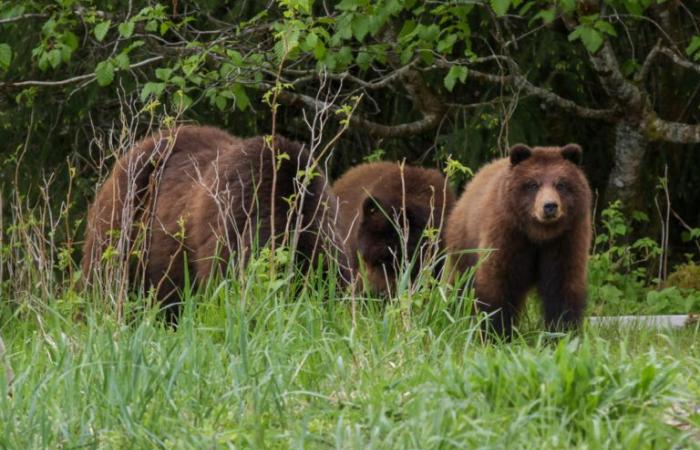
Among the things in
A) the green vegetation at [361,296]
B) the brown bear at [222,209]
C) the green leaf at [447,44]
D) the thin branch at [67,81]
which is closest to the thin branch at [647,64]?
the green vegetation at [361,296]

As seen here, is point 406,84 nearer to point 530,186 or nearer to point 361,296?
point 530,186

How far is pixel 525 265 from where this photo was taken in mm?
8539

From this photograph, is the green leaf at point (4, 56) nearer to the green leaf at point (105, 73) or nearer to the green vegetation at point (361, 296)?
the green vegetation at point (361, 296)

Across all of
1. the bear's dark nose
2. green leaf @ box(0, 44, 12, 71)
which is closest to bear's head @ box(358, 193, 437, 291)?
the bear's dark nose

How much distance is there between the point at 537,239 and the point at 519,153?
1.81ft

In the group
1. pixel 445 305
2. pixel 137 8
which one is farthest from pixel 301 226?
pixel 137 8

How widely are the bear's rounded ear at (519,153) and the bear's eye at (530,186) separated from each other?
187mm

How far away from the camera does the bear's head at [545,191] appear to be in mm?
8352

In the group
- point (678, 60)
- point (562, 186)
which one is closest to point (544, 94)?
point (678, 60)

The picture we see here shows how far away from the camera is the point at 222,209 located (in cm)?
785

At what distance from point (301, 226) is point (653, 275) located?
573cm

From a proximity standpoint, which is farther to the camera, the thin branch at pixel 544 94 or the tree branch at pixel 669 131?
the tree branch at pixel 669 131

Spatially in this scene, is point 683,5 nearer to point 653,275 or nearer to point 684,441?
point 653,275

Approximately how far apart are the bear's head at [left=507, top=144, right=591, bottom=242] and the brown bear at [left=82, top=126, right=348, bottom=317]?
4.05 ft
